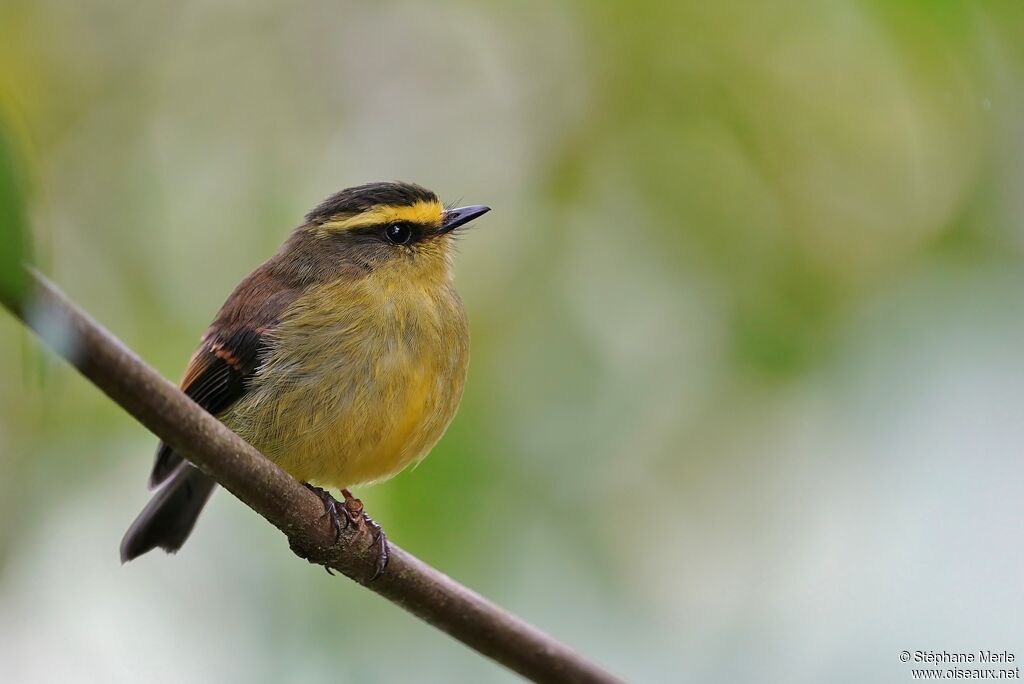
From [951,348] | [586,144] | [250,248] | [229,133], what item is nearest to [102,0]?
[229,133]

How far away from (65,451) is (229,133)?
2.24 metres

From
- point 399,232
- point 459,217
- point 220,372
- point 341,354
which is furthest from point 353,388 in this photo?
point 459,217

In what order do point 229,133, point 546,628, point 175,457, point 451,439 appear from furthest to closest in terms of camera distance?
point 229,133 → point 175,457 → point 451,439 → point 546,628

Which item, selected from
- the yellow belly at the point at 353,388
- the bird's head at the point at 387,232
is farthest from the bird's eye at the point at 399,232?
the yellow belly at the point at 353,388

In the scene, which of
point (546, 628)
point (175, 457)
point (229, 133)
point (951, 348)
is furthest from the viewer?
point (229, 133)

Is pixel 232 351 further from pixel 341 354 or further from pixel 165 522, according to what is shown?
pixel 165 522

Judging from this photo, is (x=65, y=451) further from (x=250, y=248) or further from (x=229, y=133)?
(x=229, y=133)

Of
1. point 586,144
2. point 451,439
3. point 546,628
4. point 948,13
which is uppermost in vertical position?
point 948,13

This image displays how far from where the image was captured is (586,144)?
215 inches

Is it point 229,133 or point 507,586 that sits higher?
point 229,133

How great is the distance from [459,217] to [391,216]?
0.29m

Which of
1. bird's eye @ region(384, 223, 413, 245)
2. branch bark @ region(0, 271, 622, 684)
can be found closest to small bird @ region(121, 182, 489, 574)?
bird's eye @ region(384, 223, 413, 245)

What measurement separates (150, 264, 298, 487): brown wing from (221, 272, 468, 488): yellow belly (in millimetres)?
89

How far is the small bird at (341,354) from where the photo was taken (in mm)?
4016
